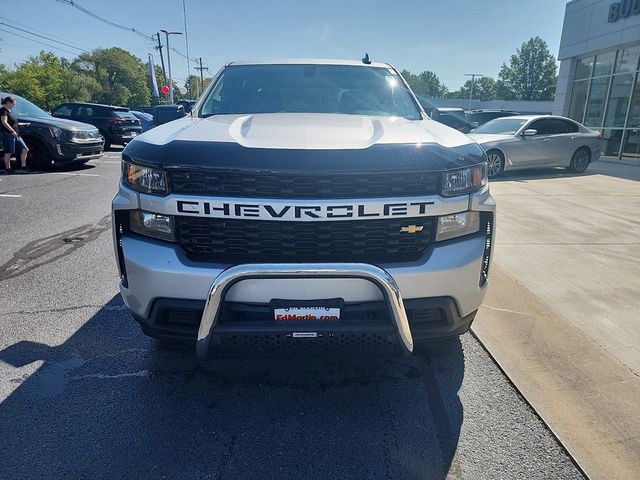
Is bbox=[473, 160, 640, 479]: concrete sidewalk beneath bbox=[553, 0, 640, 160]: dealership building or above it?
beneath

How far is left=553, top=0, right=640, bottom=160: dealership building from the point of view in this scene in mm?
14508

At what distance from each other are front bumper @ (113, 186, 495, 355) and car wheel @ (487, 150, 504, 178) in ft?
29.5

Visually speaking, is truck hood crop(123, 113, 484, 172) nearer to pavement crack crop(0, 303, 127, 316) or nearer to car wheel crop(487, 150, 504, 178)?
pavement crack crop(0, 303, 127, 316)

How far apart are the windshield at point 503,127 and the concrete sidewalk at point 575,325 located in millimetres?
4920

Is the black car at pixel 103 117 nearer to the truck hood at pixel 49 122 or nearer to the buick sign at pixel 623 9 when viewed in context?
the truck hood at pixel 49 122

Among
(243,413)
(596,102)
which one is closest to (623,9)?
(596,102)

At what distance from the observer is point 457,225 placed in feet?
6.82

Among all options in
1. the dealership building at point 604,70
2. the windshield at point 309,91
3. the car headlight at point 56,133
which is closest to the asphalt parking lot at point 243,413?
the windshield at point 309,91

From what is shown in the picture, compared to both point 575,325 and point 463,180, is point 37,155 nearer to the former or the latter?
point 463,180

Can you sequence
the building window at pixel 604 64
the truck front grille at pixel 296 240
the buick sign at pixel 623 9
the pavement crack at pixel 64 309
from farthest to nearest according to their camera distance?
1. the building window at pixel 604 64
2. the buick sign at pixel 623 9
3. the pavement crack at pixel 64 309
4. the truck front grille at pixel 296 240

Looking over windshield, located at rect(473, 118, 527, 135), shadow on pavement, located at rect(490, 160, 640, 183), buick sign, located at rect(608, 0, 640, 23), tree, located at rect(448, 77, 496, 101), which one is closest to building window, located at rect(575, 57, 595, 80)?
buick sign, located at rect(608, 0, 640, 23)

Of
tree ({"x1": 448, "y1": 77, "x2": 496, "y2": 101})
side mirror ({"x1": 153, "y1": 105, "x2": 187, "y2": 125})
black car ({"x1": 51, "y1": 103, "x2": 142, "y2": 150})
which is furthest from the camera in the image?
tree ({"x1": 448, "y1": 77, "x2": 496, "y2": 101})

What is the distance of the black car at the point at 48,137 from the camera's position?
9711mm

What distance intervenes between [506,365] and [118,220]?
2.40m
